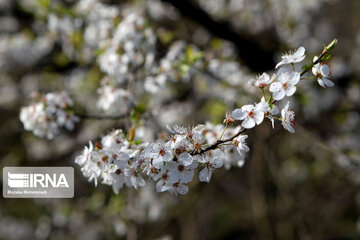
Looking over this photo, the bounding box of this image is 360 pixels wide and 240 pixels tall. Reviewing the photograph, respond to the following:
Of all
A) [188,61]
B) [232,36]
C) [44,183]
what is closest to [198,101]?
[232,36]

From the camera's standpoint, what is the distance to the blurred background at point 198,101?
13.0 ft

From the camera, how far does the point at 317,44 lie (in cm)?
603

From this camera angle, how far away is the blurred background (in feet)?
13.0

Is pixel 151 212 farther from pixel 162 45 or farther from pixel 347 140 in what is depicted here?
pixel 347 140

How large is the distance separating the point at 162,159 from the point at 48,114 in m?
1.52

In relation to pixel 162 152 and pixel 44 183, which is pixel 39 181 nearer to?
pixel 44 183

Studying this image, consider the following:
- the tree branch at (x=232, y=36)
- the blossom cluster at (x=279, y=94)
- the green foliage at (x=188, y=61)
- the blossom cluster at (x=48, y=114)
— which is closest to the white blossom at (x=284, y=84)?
the blossom cluster at (x=279, y=94)

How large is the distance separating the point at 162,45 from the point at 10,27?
371 cm

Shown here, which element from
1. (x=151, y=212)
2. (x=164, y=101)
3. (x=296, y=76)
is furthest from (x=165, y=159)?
(x=164, y=101)

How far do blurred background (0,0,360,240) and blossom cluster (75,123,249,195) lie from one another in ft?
3.80

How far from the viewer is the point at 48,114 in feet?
8.70

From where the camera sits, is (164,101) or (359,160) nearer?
(359,160)

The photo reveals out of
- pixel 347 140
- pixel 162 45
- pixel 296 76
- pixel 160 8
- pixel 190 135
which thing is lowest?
pixel 190 135

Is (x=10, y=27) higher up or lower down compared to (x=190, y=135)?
higher up
